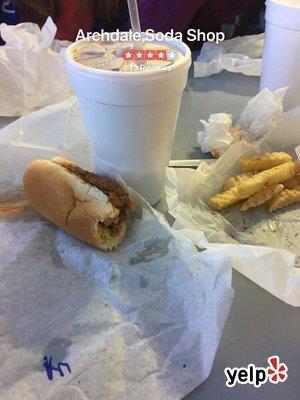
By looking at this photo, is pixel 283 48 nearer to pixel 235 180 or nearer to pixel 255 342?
pixel 235 180

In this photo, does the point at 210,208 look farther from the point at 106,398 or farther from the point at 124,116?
the point at 106,398

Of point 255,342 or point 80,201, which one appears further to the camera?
point 80,201

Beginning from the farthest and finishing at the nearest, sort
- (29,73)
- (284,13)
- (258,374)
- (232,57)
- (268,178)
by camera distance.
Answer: (232,57) < (29,73) < (284,13) < (268,178) < (258,374)

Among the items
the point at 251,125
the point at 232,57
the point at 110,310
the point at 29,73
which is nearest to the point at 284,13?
the point at 251,125

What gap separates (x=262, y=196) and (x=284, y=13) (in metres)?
0.40

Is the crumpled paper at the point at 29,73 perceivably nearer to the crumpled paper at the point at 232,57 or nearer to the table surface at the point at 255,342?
the crumpled paper at the point at 232,57

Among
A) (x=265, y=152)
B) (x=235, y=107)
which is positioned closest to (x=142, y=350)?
(x=265, y=152)

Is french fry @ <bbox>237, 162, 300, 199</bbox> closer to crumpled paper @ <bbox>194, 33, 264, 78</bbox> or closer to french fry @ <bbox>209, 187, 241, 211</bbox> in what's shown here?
french fry @ <bbox>209, 187, 241, 211</bbox>

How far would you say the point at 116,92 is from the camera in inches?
23.9

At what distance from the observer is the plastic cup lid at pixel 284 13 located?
874 mm

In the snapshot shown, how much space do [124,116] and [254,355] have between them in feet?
1.19

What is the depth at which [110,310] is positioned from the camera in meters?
0.57

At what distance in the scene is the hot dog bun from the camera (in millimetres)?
642

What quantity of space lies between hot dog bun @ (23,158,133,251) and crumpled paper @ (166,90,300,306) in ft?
0.29
